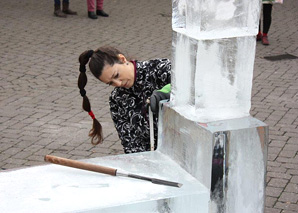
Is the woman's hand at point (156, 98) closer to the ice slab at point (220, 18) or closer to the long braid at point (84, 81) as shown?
the ice slab at point (220, 18)

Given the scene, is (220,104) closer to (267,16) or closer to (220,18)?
(220,18)

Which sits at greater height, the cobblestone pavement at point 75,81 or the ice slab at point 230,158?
the ice slab at point 230,158

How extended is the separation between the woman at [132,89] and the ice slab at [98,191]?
84cm

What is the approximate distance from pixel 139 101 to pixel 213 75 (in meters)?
1.11

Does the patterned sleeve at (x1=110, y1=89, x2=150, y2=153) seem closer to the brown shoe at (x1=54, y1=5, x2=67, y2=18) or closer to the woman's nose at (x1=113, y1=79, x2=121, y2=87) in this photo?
the woman's nose at (x1=113, y1=79, x2=121, y2=87)

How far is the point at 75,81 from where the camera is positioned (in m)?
7.39

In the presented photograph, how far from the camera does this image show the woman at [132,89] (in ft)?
11.1

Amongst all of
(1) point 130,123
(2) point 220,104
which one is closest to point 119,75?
(1) point 130,123

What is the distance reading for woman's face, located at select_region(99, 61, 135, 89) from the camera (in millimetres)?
3332

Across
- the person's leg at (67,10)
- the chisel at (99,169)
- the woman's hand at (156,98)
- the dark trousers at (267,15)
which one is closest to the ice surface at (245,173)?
the chisel at (99,169)

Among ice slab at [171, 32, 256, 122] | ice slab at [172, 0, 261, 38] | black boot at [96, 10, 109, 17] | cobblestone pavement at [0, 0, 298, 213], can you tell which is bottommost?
cobblestone pavement at [0, 0, 298, 213]

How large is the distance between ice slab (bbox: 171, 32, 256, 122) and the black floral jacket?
84 cm

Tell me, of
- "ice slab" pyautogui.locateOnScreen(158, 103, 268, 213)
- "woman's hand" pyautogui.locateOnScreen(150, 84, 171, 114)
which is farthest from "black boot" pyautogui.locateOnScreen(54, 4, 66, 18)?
A: "ice slab" pyautogui.locateOnScreen(158, 103, 268, 213)

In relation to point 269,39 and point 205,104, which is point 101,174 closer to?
point 205,104
